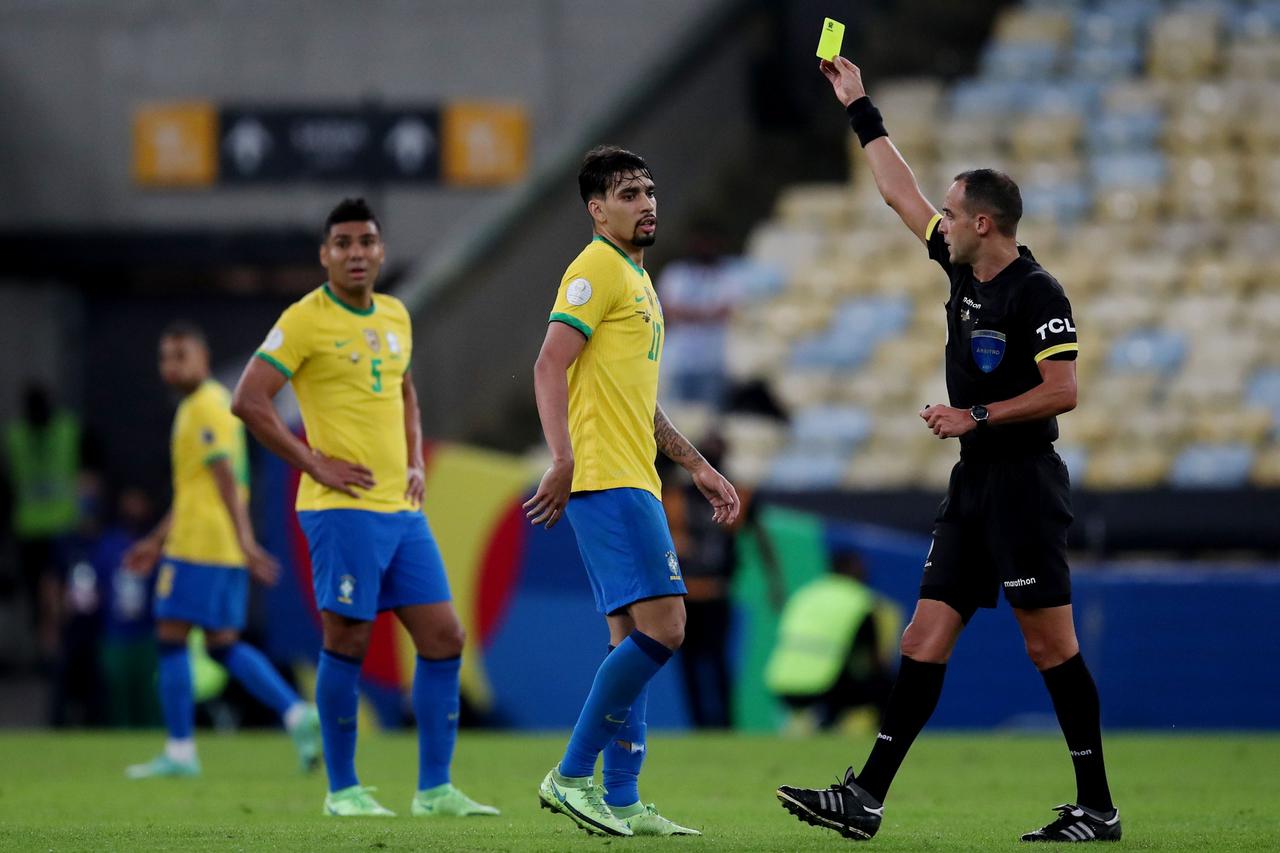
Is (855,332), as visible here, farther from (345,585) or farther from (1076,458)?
(345,585)

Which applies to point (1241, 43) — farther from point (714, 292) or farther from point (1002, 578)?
point (1002, 578)

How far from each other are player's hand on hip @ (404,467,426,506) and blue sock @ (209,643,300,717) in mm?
2971

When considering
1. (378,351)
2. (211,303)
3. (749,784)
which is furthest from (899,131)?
(378,351)

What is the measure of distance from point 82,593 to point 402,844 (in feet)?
34.5

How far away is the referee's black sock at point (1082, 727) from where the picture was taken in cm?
699

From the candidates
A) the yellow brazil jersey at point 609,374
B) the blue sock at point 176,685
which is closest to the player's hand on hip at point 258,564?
the blue sock at point 176,685

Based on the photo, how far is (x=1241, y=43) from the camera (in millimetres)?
20688

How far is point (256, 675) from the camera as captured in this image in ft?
37.4

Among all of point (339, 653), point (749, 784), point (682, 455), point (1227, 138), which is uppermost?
point (1227, 138)

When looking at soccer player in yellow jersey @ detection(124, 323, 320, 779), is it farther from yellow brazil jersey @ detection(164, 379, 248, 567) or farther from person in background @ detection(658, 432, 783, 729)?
person in background @ detection(658, 432, 783, 729)

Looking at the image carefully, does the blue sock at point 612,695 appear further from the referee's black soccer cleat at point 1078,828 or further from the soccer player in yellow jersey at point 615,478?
the referee's black soccer cleat at point 1078,828

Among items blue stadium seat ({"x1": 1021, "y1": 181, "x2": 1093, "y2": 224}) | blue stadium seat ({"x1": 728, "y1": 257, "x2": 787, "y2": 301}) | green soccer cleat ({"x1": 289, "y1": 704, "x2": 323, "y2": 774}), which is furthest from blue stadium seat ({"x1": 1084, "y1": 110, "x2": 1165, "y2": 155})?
green soccer cleat ({"x1": 289, "y1": 704, "x2": 323, "y2": 774})

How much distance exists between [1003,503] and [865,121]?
5.04ft

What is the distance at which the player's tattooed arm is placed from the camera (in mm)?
7363
